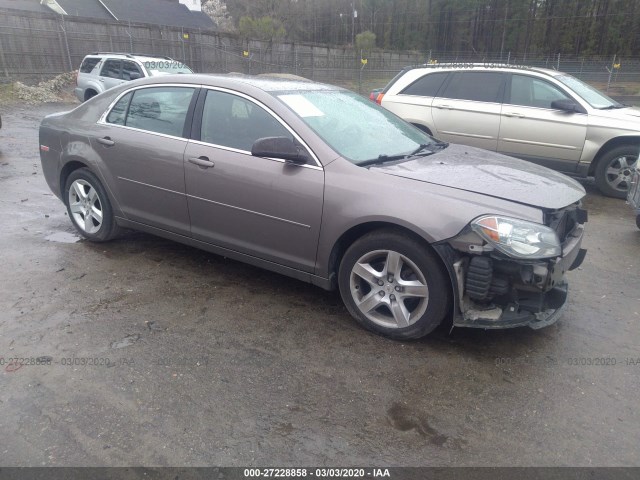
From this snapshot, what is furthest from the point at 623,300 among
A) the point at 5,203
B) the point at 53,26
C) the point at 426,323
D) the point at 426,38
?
the point at 426,38

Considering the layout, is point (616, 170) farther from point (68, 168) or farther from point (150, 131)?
point (68, 168)

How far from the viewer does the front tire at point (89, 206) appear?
185 inches

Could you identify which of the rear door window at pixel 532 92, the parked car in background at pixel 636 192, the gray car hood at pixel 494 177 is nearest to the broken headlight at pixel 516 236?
the gray car hood at pixel 494 177

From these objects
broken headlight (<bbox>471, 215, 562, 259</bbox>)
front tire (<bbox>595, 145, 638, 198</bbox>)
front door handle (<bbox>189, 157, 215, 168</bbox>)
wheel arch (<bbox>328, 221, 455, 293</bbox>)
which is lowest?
front tire (<bbox>595, 145, 638, 198</bbox>)

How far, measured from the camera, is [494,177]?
3.44 meters

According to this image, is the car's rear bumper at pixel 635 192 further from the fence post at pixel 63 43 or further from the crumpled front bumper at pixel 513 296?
the fence post at pixel 63 43

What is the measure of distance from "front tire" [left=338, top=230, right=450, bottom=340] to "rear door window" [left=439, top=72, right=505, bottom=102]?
5444 mm

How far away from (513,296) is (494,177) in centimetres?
88

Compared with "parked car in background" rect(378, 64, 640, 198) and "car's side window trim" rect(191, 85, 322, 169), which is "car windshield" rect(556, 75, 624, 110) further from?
"car's side window trim" rect(191, 85, 322, 169)

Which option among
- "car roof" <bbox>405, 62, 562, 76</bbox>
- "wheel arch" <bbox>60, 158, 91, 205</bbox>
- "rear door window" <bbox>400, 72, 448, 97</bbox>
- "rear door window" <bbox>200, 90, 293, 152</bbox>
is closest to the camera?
"rear door window" <bbox>200, 90, 293, 152</bbox>

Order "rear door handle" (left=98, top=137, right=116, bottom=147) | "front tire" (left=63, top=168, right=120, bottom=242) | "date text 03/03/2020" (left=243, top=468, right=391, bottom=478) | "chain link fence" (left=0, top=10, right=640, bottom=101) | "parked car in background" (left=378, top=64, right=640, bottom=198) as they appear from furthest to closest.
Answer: "chain link fence" (left=0, top=10, right=640, bottom=101)
"parked car in background" (left=378, top=64, right=640, bottom=198)
"front tire" (left=63, top=168, right=120, bottom=242)
"rear door handle" (left=98, top=137, right=116, bottom=147)
"date text 03/03/2020" (left=243, top=468, right=391, bottom=478)

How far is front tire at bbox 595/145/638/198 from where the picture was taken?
6.97m

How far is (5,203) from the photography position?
20.1ft

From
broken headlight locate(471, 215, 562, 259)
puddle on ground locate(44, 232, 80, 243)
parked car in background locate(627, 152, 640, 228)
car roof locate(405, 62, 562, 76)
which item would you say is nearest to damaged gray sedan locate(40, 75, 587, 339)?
broken headlight locate(471, 215, 562, 259)
